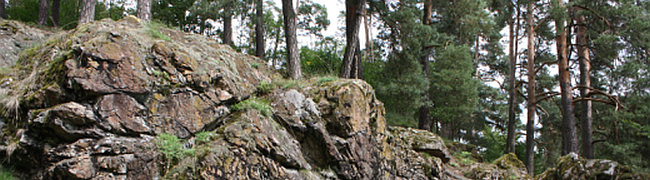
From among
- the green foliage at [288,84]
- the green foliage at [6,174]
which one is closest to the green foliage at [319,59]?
the green foliage at [288,84]

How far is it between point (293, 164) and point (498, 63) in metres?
22.4

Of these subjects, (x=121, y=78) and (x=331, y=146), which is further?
A: (x=331, y=146)

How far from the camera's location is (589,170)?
1046cm

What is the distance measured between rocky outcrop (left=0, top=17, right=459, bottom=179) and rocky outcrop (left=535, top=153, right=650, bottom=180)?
5.45 meters

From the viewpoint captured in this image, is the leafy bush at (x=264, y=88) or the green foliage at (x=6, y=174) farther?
the leafy bush at (x=264, y=88)

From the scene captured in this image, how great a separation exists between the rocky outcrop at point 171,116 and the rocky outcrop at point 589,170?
545cm

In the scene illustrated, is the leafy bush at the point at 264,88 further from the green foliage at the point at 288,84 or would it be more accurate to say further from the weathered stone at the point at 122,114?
the weathered stone at the point at 122,114

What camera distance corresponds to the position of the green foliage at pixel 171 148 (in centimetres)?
615

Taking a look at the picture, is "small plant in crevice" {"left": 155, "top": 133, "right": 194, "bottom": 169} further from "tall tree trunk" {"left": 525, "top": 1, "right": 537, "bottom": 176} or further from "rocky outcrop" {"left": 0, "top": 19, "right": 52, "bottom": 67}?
"tall tree trunk" {"left": 525, "top": 1, "right": 537, "bottom": 176}

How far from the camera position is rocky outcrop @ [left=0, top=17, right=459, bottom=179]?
19.2 feet

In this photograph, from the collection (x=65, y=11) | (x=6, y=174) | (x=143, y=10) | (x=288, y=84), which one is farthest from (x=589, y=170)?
(x=65, y=11)

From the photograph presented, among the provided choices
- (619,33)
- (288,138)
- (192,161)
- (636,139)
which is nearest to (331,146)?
(288,138)

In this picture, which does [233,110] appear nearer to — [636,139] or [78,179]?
[78,179]

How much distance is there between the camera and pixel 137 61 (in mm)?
6746
